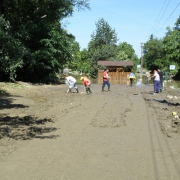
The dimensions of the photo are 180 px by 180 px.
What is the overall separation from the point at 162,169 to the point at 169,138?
10.5 ft

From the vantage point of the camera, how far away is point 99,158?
7.36 metres

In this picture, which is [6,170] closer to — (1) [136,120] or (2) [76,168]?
(2) [76,168]

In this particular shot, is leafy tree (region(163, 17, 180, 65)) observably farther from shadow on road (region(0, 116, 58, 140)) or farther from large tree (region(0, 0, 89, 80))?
shadow on road (region(0, 116, 58, 140))

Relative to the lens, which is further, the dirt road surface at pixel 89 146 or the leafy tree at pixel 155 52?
the leafy tree at pixel 155 52

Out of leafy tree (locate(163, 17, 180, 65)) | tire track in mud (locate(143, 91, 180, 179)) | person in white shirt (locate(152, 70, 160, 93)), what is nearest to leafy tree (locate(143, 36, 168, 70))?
leafy tree (locate(163, 17, 180, 65))

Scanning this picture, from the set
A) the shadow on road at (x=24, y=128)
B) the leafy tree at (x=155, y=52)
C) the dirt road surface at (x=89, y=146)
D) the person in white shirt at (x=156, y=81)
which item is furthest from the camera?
the leafy tree at (x=155, y=52)

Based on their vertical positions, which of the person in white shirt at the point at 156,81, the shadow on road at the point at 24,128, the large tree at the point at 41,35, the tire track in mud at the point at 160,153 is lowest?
the tire track in mud at the point at 160,153

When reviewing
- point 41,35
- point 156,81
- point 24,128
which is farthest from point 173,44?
point 24,128

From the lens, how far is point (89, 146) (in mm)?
8484

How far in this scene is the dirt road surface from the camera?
21.0ft

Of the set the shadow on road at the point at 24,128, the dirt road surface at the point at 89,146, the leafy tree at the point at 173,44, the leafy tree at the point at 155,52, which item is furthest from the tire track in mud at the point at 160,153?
the leafy tree at the point at 155,52

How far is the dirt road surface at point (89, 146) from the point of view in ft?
21.0

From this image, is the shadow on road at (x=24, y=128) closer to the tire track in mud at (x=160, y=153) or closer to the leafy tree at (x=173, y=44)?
the tire track in mud at (x=160, y=153)

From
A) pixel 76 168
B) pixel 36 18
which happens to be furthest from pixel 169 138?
pixel 36 18
